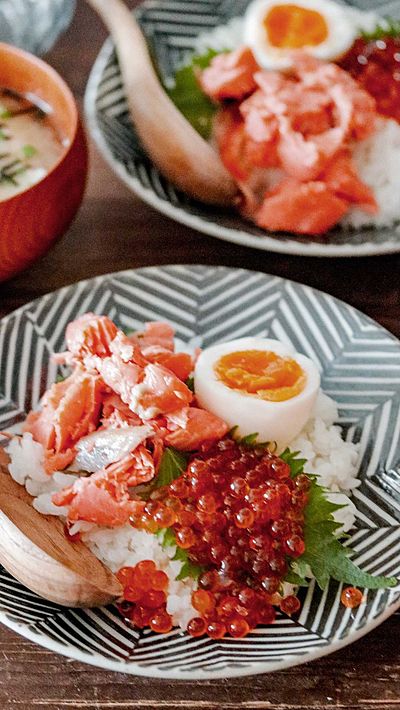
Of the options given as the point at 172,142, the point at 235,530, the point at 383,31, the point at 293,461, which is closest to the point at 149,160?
the point at 172,142

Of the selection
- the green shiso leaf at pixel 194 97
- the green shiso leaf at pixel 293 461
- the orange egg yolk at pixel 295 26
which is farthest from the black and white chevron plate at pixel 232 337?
the orange egg yolk at pixel 295 26

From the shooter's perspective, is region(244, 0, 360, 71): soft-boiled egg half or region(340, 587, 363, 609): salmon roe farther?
region(244, 0, 360, 71): soft-boiled egg half

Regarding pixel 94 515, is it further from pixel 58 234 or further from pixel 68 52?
pixel 68 52

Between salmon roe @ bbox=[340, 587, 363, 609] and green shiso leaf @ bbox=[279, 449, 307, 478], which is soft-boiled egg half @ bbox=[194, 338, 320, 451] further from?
salmon roe @ bbox=[340, 587, 363, 609]

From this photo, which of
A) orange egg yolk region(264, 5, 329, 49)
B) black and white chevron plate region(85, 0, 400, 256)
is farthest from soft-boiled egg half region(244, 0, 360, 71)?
black and white chevron plate region(85, 0, 400, 256)

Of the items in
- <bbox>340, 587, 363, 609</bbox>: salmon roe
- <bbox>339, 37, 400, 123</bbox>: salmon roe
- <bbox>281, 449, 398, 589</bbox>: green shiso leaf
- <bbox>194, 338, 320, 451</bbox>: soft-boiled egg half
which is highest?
<bbox>339, 37, 400, 123</bbox>: salmon roe

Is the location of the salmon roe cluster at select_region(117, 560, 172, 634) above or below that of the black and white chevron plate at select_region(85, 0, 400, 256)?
below
